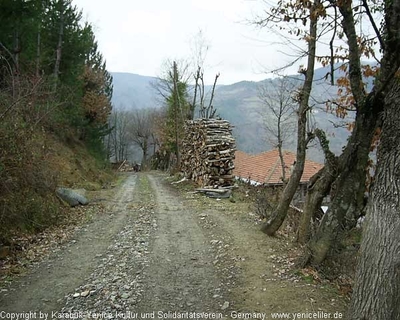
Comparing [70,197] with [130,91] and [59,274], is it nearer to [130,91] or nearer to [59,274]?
[59,274]

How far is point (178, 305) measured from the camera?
4582mm

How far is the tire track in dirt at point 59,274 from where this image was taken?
15.3 ft

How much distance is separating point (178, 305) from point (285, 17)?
445cm

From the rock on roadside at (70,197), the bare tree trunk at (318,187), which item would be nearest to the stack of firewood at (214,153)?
the rock on roadside at (70,197)

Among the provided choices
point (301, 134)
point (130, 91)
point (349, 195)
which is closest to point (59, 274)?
point (349, 195)

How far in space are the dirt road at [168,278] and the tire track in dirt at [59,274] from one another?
0.04 ft

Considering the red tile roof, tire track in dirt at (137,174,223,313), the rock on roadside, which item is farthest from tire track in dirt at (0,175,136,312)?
the red tile roof

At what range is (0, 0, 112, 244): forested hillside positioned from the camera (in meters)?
7.07

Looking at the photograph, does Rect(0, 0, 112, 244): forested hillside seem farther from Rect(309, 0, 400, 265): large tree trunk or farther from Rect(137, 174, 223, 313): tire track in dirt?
Rect(309, 0, 400, 265): large tree trunk

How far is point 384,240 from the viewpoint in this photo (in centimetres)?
340

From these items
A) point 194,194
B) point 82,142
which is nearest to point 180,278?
point 194,194

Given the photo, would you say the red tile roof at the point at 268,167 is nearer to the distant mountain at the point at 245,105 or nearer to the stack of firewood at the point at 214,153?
the distant mountain at the point at 245,105

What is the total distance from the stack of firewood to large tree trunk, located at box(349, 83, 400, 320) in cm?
1067

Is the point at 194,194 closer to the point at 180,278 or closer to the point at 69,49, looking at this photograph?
the point at 180,278
